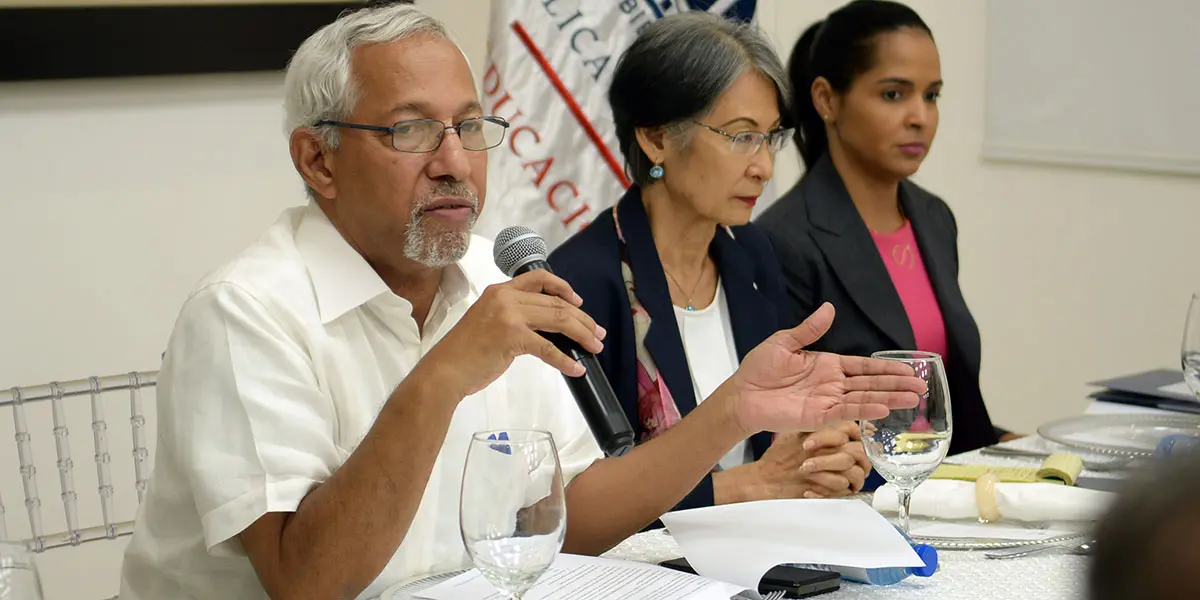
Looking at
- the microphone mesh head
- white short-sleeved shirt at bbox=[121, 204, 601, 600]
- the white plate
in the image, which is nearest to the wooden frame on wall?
white short-sleeved shirt at bbox=[121, 204, 601, 600]

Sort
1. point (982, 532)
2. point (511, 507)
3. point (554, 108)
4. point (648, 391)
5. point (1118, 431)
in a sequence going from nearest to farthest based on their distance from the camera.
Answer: point (511, 507) → point (982, 532) → point (1118, 431) → point (648, 391) → point (554, 108)

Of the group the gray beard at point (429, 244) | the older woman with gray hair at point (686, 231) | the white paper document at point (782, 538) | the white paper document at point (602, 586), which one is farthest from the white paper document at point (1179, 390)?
the gray beard at point (429, 244)

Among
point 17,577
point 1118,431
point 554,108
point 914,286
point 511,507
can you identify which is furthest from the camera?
point 554,108

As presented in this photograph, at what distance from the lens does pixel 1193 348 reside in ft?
6.47

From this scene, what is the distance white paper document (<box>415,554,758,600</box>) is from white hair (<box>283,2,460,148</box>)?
0.66m

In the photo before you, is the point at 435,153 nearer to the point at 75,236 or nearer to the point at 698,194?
the point at 698,194

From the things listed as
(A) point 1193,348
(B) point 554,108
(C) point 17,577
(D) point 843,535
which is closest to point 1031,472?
(A) point 1193,348

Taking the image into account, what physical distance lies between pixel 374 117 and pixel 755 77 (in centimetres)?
100

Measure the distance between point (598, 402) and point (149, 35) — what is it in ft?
6.16

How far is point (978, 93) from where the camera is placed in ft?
14.1

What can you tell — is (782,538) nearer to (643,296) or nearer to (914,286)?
(643,296)

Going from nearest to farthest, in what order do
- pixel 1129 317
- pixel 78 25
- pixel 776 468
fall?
pixel 776 468 → pixel 78 25 → pixel 1129 317

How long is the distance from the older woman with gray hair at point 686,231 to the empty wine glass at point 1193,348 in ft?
2.43

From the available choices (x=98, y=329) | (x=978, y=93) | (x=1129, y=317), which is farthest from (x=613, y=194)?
(x=1129, y=317)
